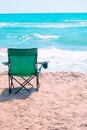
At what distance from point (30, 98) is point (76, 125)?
152 centimetres

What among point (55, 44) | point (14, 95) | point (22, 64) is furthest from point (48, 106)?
point (55, 44)

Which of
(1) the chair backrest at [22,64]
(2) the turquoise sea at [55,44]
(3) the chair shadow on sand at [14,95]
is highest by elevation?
(1) the chair backrest at [22,64]

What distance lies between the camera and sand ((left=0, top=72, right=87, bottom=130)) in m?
4.89

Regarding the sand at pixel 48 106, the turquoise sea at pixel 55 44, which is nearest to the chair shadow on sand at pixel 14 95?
the sand at pixel 48 106

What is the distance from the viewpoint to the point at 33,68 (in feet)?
20.8

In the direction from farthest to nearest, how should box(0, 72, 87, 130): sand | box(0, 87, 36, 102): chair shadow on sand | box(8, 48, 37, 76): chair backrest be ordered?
box(8, 48, 37, 76): chair backrest → box(0, 87, 36, 102): chair shadow on sand → box(0, 72, 87, 130): sand

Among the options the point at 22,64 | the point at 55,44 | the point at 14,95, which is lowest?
the point at 55,44

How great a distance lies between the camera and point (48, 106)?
225 inches

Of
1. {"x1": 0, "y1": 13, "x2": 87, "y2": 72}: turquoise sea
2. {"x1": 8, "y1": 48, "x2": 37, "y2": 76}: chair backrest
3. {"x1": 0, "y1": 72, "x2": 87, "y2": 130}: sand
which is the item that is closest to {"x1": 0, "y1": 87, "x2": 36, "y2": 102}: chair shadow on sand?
{"x1": 0, "y1": 72, "x2": 87, "y2": 130}: sand

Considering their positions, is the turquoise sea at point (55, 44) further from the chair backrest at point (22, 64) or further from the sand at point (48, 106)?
the chair backrest at point (22, 64)

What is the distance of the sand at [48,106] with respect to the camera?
4.89 m

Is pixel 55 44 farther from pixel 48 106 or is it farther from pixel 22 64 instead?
pixel 48 106

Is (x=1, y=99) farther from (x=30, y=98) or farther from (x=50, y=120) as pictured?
(x=50, y=120)

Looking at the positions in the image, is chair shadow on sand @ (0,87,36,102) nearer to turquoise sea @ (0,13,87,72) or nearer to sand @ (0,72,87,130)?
sand @ (0,72,87,130)
